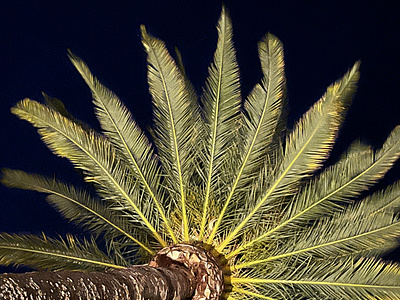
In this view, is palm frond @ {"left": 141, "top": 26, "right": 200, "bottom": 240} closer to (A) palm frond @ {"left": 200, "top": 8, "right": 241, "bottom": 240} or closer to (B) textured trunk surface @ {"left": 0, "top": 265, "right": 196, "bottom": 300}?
(A) palm frond @ {"left": 200, "top": 8, "right": 241, "bottom": 240}

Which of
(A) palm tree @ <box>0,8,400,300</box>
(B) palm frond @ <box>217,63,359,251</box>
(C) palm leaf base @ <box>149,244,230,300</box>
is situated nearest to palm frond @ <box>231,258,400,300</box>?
(A) palm tree @ <box>0,8,400,300</box>

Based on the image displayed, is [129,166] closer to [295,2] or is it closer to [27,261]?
[27,261]

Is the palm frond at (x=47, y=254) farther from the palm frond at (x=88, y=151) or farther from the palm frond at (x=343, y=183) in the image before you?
the palm frond at (x=343, y=183)

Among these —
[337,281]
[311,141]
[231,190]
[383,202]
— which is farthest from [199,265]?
[383,202]

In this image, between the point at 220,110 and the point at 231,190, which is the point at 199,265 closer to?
the point at 231,190

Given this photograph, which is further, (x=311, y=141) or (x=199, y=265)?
(x=199, y=265)

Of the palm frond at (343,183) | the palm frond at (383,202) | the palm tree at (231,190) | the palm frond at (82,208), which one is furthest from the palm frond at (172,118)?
the palm frond at (383,202)
